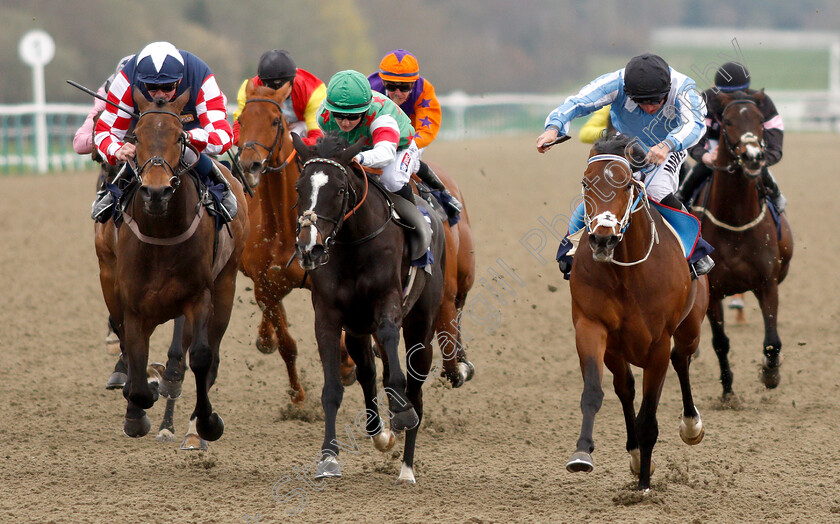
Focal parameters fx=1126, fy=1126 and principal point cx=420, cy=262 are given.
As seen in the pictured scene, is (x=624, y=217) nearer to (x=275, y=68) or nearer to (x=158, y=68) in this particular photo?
(x=158, y=68)

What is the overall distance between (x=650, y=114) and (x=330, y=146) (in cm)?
161

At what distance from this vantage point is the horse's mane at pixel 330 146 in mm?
4805

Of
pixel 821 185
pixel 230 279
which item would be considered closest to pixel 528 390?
pixel 230 279

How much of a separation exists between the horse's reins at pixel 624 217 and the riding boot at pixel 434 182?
6.53 ft

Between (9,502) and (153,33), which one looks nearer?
(9,502)

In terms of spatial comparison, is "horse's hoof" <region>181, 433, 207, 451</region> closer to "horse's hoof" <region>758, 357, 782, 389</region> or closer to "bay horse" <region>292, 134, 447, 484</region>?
"bay horse" <region>292, 134, 447, 484</region>

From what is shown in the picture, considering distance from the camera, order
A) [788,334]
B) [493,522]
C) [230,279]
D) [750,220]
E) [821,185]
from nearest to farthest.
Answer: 1. [493,522]
2. [230,279]
3. [750,220]
4. [788,334]
5. [821,185]

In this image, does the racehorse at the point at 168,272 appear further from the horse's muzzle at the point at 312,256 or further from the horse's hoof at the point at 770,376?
the horse's hoof at the point at 770,376

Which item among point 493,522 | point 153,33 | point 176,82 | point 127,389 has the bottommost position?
point 493,522

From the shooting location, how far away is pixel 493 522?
4.53m

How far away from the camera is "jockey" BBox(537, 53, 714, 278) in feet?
17.0

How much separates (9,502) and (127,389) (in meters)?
0.81

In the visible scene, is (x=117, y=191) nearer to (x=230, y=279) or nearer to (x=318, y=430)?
(x=230, y=279)

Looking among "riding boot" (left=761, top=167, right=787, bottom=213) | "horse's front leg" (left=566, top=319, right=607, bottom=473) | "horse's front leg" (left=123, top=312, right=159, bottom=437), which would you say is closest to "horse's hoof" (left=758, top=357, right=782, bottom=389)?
"riding boot" (left=761, top=167, right=787, bottom=213)
